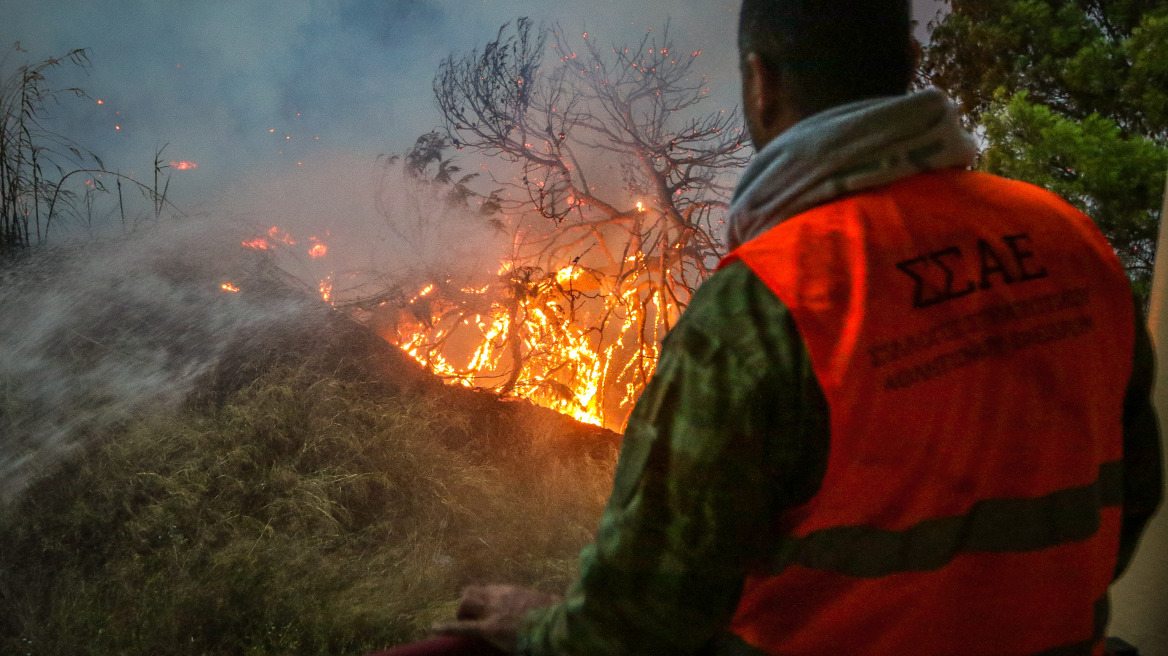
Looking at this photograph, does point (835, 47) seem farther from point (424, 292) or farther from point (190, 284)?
point (424, 292)

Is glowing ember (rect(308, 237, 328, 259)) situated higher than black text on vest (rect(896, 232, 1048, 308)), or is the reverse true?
glowing ember (rect(308, 237, 328, 259))

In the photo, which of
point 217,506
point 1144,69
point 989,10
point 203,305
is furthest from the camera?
point 989,10

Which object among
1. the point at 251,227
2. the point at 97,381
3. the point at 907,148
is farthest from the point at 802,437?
the point at 251,227

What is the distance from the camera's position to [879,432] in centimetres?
79

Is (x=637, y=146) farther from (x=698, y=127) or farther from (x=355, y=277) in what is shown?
(x=355, y=277)

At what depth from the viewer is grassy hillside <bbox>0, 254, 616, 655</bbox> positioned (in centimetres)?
215

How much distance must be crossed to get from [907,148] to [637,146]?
512 centimetres

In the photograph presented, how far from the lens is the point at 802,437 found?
825 mm

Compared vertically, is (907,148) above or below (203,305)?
below

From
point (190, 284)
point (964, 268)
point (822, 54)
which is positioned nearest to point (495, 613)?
point (964, 268)

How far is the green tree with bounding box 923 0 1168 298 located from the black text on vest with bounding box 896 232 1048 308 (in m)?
3.69

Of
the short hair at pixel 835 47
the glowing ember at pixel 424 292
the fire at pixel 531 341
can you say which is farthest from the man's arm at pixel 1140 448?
the glowing ember at pixel 424 292

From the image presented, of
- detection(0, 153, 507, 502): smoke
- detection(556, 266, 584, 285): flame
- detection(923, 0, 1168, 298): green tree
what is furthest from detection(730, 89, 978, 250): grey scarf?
detection(556, 266, 584, 285): flame

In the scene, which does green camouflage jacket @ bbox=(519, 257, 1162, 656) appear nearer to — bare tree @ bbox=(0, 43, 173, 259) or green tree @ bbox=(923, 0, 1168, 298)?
green tree @ bbox=(923, 0, 1168, 298)
